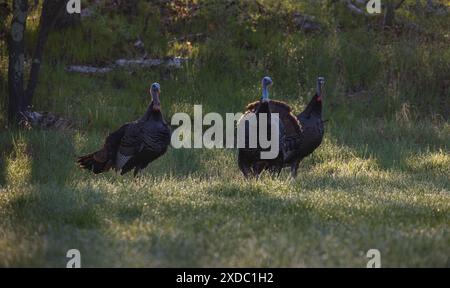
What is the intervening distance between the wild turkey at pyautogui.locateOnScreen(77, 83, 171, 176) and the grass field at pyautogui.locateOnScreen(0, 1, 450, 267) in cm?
26

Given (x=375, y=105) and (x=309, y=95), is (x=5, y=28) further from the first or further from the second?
(x=375, y=105)

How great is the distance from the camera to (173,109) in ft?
51.2

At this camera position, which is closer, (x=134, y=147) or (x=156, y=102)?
(x=134, y=147)

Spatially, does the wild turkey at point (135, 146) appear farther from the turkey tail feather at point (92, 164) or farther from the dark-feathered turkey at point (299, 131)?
the dark-feathered turkey at point (299, 131)

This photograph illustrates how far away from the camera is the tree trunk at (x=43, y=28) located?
14.1m

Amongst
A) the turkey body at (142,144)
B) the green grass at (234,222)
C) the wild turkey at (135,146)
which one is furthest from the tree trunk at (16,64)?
the turkey body at (142,144)

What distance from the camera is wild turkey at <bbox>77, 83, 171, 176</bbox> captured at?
10992mm

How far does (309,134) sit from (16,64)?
19.5 ft

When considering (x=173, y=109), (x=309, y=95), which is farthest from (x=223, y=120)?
(x=309, y=95)

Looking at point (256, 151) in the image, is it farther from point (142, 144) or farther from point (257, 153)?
point (142, 144)

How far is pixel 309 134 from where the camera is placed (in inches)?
460

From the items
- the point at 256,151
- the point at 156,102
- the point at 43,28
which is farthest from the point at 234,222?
the point at 43,28

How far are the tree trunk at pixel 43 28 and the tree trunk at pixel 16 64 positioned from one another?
18 cm

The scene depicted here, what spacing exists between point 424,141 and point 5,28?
9.21 m
